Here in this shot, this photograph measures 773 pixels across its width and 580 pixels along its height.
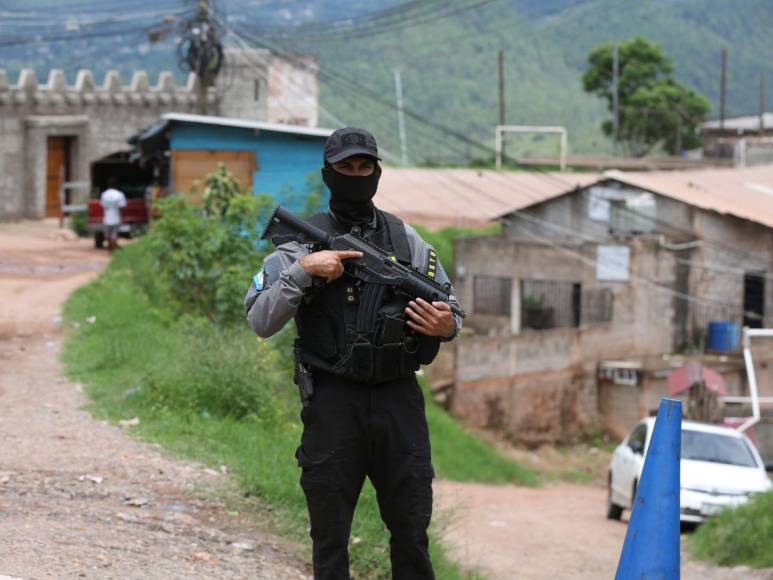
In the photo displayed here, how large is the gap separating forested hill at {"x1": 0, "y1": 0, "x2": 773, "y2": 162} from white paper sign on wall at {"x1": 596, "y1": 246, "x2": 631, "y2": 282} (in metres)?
45.1

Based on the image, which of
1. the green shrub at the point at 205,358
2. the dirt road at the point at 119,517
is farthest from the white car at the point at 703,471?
the green shrub at the point at 205,358

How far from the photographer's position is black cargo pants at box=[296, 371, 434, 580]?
17.1ft

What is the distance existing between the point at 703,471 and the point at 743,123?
5957 centimetres

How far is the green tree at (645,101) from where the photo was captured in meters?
66.0

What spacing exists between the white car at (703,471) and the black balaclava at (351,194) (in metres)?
10.2

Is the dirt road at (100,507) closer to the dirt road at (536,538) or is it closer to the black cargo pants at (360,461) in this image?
the black cargo pants at (360,461)

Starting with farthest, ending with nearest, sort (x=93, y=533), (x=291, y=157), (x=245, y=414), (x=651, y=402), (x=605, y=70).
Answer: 1. (x=605, y=70)
2. (x=651, y=402)
3. (x=291, y=157)
4. (x=245, y=414)
5. (x=93, y=533)

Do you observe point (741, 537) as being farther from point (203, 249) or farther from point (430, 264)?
point (430, 264)

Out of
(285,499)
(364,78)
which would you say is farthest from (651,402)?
(364,78)

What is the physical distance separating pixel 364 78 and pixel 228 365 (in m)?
92.8

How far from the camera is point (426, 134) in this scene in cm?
9475

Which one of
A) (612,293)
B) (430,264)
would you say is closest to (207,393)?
(430,264)

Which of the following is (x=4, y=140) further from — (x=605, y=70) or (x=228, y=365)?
(x=605, y=70)

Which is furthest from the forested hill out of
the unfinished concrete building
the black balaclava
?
the black balaclava
